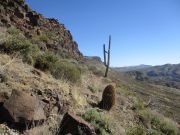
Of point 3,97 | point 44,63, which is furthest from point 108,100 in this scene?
point 3,97

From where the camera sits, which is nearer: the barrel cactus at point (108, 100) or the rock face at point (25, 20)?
the barrel cactus at point (108, 100)

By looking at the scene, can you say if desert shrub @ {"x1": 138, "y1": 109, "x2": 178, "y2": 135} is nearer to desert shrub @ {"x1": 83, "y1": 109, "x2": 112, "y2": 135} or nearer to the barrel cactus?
the barrel cactus

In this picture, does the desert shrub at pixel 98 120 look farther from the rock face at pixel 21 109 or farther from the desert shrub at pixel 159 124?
the desert shrub at pixel 159 124

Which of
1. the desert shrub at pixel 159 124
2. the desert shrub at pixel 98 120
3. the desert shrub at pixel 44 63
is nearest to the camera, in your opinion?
the desert shrub at pixel 98 120

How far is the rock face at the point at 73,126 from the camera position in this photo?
339 inches

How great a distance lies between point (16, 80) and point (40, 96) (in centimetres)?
91

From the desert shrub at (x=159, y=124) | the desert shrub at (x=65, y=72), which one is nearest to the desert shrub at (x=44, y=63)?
the desert shrub at (x=65, y=72)

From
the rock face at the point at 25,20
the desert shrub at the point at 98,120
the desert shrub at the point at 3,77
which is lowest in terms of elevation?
the desert shrub at the point at 98,120

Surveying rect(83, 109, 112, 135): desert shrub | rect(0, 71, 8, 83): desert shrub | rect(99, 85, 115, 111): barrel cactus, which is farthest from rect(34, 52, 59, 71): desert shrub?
rect(0, 71, 8, 83): desert shrub

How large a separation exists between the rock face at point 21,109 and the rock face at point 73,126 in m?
0.63

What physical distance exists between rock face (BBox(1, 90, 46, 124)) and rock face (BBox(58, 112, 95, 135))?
632 mm

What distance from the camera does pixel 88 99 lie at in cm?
1372

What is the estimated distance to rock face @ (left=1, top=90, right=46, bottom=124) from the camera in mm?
7777

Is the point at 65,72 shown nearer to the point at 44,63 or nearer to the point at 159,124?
the point at 44,63
